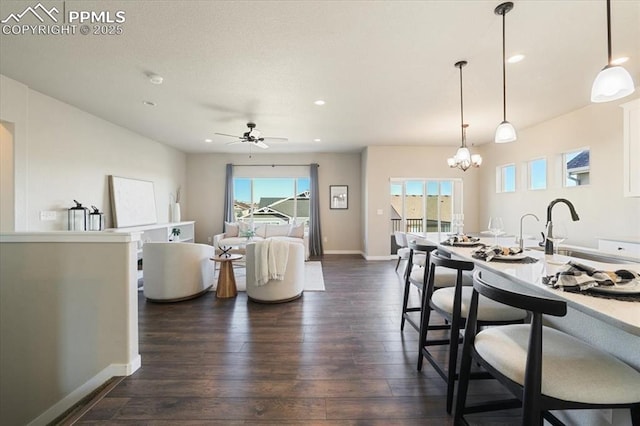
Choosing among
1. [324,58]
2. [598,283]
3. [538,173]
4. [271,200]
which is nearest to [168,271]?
[324,58]

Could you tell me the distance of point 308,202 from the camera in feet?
25.8

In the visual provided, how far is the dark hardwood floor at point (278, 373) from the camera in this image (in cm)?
173

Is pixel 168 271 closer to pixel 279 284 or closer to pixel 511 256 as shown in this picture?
pixel 279 284

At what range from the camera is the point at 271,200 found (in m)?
7.96

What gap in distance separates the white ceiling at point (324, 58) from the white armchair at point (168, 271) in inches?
82.2

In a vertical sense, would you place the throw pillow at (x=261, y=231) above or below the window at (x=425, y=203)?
below

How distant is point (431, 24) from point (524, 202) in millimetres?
4731

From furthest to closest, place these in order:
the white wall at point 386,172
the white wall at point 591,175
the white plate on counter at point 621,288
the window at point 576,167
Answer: the white wall at point 386,172
the window at point 576,167
the white wall at point 591,175
the white plate on counter at point 621,288

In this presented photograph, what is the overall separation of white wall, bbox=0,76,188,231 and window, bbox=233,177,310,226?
2.82 meters

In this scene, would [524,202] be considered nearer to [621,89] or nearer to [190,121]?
[621,89]

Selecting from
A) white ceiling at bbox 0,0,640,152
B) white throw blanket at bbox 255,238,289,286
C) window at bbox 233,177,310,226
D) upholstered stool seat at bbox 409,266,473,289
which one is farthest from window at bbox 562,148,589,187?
window at bbox 233,177,310,226

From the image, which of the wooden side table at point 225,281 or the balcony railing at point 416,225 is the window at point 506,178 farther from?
Answer: the wooden side table at point 225,281

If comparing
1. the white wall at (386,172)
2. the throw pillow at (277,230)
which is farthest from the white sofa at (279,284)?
the white wall at (386,172)

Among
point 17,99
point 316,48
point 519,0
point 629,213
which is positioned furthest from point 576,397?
point 17,99
